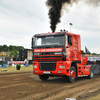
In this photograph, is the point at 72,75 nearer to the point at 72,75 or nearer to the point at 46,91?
the point at 72,75

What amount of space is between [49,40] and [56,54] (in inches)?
40.0

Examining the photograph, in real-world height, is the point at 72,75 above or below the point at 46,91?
above

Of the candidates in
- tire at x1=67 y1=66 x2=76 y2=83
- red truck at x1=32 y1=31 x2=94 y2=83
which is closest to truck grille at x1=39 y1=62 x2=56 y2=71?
red truck at x1=32 y1=31 x2=94 y2=83

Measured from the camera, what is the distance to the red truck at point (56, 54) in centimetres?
964

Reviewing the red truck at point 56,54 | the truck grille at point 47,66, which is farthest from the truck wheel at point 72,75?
the truck grille at point 47,66

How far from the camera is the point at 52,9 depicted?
16203 millimetres

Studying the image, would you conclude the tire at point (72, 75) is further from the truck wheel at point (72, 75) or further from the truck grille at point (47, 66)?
the truck grille at point (47, 66)

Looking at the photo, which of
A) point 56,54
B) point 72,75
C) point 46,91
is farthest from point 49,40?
point 46,91

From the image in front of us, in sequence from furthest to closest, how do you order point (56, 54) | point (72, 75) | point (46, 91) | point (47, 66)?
point (72, 75), point (47, 66), point (56, 54), point (46, 91)

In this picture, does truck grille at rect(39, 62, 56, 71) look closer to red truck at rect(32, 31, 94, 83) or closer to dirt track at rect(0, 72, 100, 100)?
red truck at rect(32, 31, 94, 83)

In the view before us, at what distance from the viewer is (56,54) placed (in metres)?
9.72

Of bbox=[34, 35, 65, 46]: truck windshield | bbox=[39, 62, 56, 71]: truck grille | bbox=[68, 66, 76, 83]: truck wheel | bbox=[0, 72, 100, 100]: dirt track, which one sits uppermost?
bbox=[34, 35, 65, 46]: truck windshield

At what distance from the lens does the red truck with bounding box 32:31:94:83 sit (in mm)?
9637

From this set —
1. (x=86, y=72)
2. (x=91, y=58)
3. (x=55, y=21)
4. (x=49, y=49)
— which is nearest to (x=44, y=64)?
(x=49, y=49)
